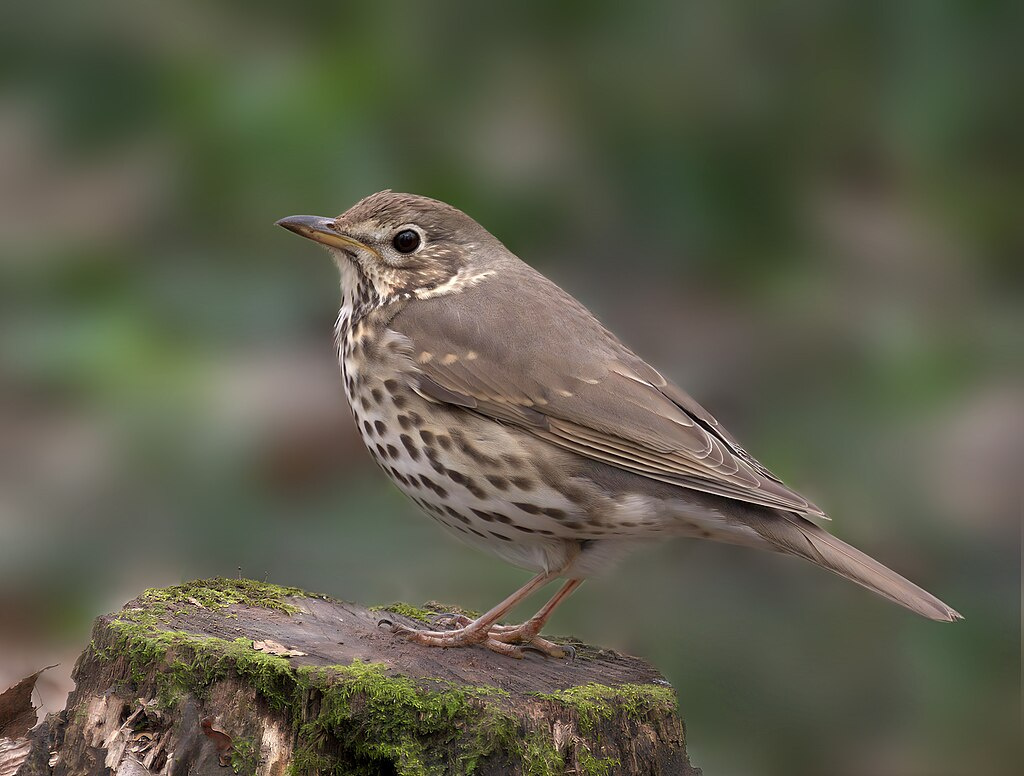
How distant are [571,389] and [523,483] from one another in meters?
0.27

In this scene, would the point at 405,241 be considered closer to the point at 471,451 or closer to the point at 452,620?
the point at 471,451

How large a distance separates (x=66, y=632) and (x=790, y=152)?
3600 millimetres

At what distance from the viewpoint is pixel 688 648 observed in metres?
5.11

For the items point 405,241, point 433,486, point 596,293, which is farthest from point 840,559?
point 596,293

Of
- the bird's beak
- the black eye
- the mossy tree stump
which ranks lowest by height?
the mossy tree stump

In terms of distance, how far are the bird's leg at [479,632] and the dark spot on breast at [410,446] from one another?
432 mm

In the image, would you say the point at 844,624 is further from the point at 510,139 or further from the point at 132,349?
the point at 132,349

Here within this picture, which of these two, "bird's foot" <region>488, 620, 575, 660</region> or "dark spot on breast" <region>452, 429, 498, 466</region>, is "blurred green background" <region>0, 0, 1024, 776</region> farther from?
"dark spot on breast" <region>452, 429, 498, 466</region>

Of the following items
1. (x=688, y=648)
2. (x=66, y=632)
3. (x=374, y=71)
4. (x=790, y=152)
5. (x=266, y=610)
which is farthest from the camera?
(x=790, y=152)

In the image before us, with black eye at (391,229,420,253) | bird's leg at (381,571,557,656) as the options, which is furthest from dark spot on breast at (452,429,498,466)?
black eye at (391,229,420,253)

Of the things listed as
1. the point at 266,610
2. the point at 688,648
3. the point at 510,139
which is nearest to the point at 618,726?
the point at 266,610

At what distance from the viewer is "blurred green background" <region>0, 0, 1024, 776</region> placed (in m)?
5.16

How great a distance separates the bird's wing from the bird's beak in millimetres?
248

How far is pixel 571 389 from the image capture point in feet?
12.4
